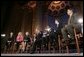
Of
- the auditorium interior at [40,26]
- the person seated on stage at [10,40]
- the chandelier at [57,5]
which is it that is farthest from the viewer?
the chandelier at [57,5]

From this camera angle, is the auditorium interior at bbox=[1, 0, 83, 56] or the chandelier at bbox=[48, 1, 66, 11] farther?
the chandelier at bbox=[48, 1, 66, 11]

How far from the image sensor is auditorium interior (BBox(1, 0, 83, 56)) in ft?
10.7

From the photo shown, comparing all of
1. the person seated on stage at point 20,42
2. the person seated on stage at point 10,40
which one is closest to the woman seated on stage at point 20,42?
the person seated on stage at point 20,42

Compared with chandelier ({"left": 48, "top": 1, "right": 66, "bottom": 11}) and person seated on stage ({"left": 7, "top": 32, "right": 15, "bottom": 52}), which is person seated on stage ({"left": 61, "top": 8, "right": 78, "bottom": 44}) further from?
person seated on stage ({"left": 7, "top": 32, "right": 15, "bottom": 52})

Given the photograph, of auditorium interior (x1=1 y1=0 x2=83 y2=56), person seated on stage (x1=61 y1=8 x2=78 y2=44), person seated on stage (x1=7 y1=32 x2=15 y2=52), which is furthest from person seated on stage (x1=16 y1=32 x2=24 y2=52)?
person seated on stage (x1=61 y1=8 x2=78 y2=44)

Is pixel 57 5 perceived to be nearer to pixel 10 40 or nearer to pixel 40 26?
pixel 40 26

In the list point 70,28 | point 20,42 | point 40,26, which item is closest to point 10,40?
point 20,42

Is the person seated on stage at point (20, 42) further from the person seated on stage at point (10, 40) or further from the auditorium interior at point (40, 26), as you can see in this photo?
the person seated on stage at point (10, 40)

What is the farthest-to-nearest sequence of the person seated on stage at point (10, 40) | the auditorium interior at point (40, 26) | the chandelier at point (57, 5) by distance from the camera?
the chandelier at point (57, 5)
the person seated on stage at point (10, 40)
the auditorium interior at point (40, 26)

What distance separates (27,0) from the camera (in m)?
3.77

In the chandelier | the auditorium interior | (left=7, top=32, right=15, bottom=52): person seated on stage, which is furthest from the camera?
the chandelier

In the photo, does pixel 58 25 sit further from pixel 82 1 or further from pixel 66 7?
pixel 82 1

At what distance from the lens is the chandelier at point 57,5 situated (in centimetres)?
356

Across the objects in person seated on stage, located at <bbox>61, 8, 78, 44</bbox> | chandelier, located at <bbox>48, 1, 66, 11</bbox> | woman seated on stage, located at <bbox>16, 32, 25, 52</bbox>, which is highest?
chandelier, located at <bbox>48, 1, 66, 11</bbox>
